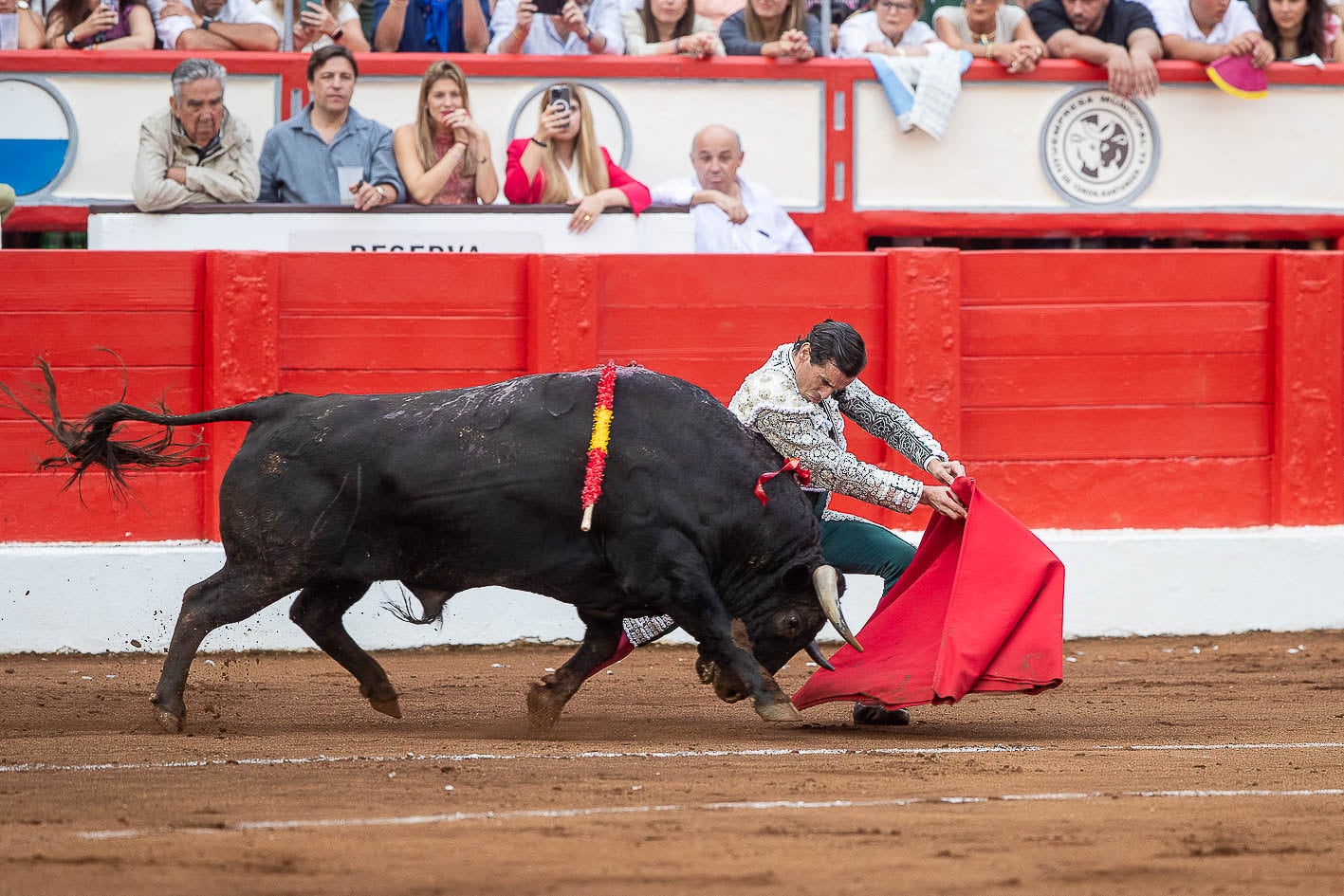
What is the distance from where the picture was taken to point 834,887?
3072 mm

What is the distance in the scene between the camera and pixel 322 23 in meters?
8.04

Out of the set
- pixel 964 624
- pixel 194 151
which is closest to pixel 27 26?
pixel 194 151

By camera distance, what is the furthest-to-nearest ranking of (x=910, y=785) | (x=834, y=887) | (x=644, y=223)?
(x=644, y=223)
(x=910, y=785)
(x=834, y=887)

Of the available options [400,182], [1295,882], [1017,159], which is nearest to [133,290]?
[400,182]

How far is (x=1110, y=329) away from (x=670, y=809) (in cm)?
418

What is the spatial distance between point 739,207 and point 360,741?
340 centimetres

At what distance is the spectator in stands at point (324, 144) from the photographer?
7230 mm

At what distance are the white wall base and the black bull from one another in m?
1.50

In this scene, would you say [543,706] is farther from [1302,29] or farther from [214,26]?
[1302,29]

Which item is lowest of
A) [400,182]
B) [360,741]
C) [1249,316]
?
[360,741]

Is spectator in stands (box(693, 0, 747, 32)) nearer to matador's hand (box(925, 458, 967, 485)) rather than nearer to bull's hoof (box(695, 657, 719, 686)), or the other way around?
matador's hand (box(925, 458, 967, 485))

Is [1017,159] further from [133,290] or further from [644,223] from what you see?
[133,290]

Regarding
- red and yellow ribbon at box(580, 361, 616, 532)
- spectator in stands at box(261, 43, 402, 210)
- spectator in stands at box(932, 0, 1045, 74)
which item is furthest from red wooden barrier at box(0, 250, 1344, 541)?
red and yellow ribbon at box(580, 361, 616, 532)

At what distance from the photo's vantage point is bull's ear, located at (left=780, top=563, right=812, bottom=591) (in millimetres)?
5000
